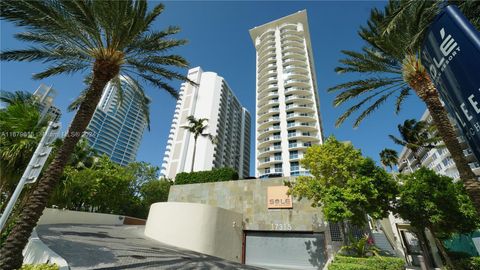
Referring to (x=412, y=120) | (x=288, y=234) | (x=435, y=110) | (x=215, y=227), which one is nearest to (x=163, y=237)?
(x=215, y=227)

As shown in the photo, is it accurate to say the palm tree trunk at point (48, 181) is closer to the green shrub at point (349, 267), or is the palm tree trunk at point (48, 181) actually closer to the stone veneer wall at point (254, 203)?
the green shrub at point (349, 267)

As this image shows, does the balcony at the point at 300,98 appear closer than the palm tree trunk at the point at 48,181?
No

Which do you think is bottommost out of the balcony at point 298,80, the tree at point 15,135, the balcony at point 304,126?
the tree at point 15,135

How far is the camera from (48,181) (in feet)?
23.4

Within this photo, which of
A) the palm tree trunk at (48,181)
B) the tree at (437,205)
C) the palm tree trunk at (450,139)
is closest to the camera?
the palm tree trunk at (48,181)

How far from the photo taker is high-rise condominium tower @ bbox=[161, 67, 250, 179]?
73.2 meters

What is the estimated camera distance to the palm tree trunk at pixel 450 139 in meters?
8.19

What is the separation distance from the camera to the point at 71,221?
20406mm

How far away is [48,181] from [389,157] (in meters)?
46.2

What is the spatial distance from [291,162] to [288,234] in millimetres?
35132

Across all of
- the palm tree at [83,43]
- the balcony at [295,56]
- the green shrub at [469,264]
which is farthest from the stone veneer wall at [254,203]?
the balcony at [295,56]

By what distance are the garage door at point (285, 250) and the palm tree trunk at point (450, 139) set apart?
11.7 meters

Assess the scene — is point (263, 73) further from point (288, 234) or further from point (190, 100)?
point (288, 234)

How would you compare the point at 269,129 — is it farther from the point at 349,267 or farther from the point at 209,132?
the point at 349,267
